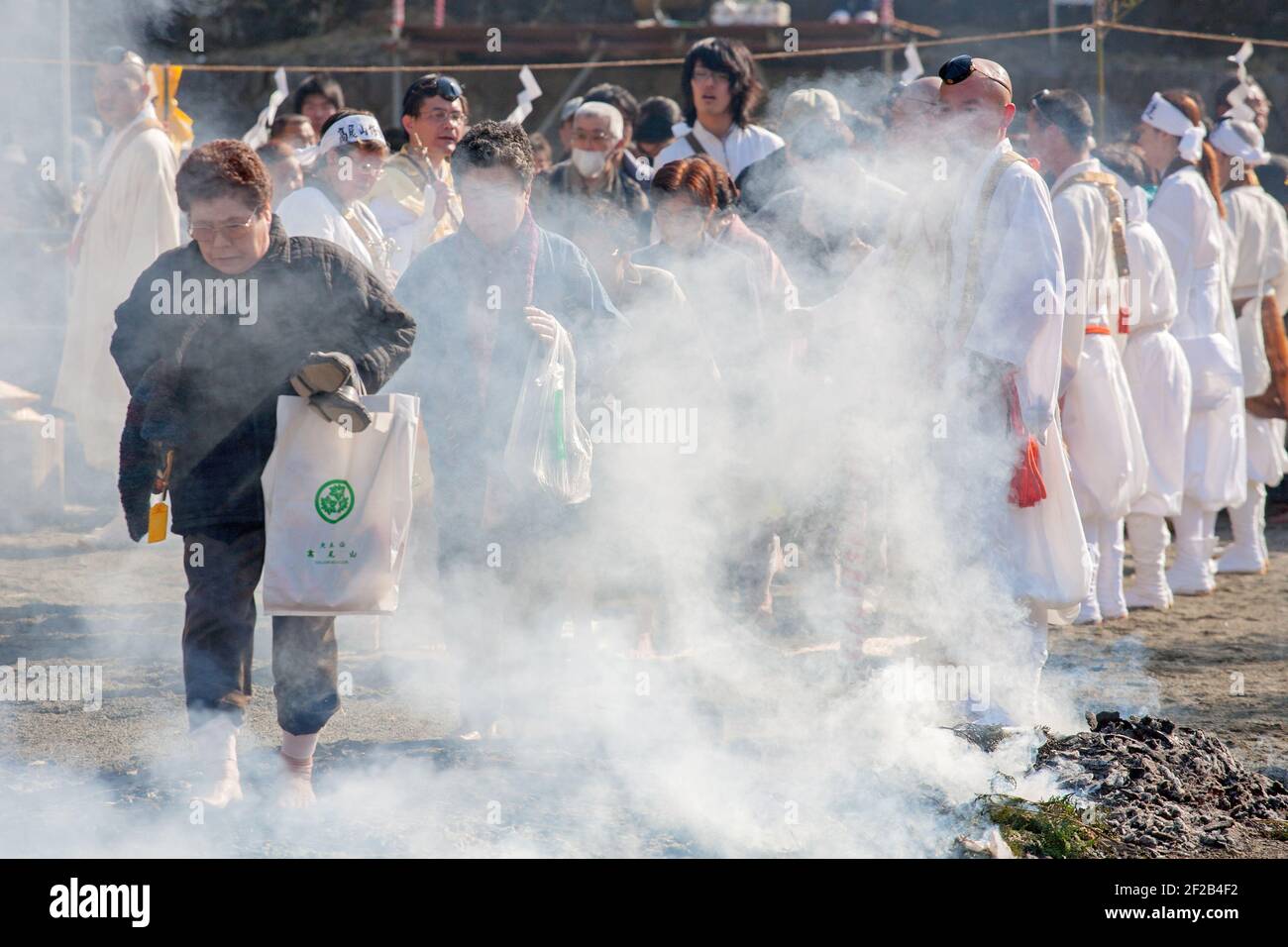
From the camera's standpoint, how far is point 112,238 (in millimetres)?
7074

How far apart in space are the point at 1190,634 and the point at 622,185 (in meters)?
3.28

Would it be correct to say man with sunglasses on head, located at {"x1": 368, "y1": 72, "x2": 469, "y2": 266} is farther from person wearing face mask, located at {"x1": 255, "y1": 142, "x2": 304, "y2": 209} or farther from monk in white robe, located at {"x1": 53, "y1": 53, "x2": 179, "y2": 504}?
monk in white robe, located at {"x1": 53, "y1": 53, "x2": 179, "y2": 504}

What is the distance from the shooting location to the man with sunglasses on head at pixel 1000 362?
14.9 feet

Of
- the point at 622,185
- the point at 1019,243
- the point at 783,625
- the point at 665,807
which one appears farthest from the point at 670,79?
the point at 665,807

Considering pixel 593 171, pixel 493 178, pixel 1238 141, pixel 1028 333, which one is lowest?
pixel 1028 333

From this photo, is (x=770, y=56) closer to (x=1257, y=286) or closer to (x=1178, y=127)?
(x=1178, y=127)

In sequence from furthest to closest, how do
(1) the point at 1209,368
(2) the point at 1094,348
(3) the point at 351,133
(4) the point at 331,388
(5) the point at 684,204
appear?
(1) the point at 1209,368 < (2) the point at 1094,348 < (5) the point at 684,204 < (3) the point at 351,133 < (4) the point at 331,388

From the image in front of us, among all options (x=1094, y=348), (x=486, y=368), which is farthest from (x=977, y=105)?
(x=486, y=368)

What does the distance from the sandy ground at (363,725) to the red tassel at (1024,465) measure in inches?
35.4

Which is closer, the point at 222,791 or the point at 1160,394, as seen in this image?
the point at 222,791

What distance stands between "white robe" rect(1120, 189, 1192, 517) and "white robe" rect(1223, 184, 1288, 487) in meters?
1.19

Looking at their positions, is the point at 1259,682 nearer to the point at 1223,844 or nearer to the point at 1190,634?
the point at 1190,634

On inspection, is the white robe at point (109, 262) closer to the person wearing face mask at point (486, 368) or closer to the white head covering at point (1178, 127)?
the person wearing face mask at point (486, 368)

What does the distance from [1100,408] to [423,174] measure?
3008 millimetres
